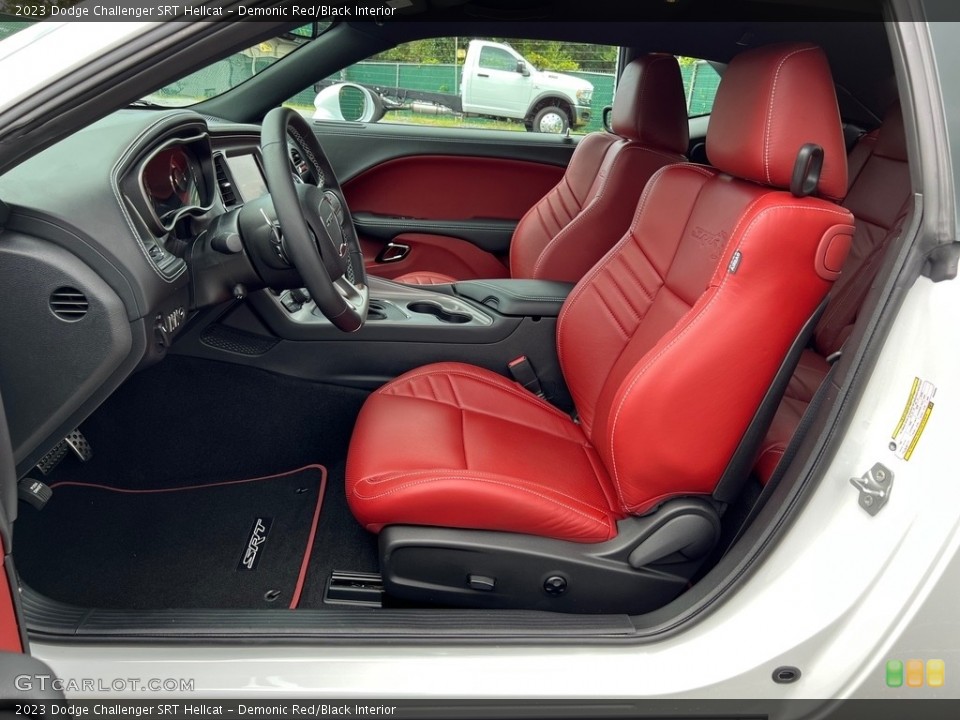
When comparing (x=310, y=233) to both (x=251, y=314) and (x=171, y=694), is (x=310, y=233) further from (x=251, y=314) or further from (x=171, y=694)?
(x=171, y=694)

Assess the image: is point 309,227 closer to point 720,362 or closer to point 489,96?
point 720,362

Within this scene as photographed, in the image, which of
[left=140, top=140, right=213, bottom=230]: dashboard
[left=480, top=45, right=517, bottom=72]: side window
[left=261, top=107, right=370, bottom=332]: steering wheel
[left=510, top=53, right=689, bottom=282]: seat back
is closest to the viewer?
[left=261, top=107, right=370, bottom=332]: steering wheel

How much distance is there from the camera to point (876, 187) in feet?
7.23

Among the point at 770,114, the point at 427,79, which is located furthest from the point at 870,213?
the point at 427,79

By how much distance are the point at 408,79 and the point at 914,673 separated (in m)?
2.45

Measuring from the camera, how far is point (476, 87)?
2936 millimetres

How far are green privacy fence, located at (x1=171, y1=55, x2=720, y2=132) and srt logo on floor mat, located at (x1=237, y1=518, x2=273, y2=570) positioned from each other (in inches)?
56.1

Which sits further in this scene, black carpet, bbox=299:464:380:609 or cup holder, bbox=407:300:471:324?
cup holder, bbox=407:300:471:324

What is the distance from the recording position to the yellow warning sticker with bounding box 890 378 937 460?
1029 mm

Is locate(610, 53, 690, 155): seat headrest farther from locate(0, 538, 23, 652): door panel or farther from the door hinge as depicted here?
locate(0, 538, 23, 652): door panel

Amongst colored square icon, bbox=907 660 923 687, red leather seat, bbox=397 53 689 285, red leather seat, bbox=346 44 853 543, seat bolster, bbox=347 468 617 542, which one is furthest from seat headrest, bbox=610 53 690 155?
colored square icon, bbox=907 660 923 687

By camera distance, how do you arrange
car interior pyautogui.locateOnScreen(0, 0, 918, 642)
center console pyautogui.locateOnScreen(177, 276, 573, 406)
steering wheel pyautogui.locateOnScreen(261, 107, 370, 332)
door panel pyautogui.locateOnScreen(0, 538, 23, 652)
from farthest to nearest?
center console pyautogui.locateOnScreen(177, 276, 573, 406) → steering wheel pyautogui.locateOnScreen(261, 107, 370, 332) → car interior pyautogui.locateOnScreen(0, 0, 918, 642) → door panel pyautogui.locateOnScreen(0, 538, 23, 652)

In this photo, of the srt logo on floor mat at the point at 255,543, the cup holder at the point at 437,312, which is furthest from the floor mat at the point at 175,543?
the cup holder at the point at 437,312

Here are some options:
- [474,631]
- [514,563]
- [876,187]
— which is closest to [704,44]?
[876,187]
